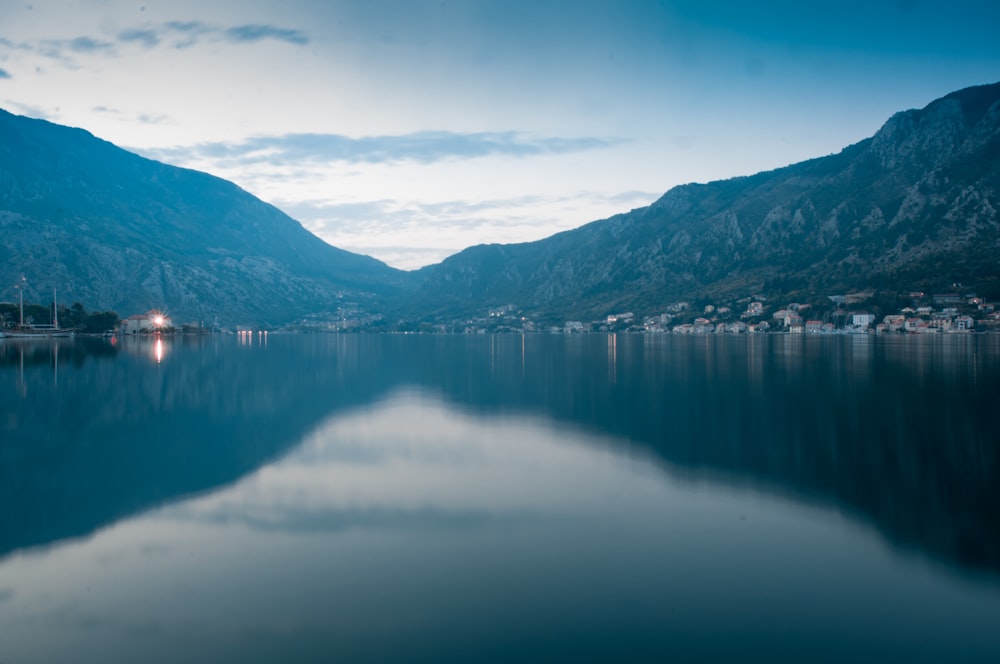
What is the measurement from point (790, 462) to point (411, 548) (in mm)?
13079

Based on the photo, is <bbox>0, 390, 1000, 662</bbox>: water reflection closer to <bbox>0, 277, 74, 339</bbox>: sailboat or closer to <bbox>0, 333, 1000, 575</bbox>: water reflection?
<bbox>0, 333, 1000, 575</bbox>: water reflection

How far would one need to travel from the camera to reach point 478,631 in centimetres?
910

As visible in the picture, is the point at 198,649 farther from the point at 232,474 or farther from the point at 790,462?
the point at 790,462

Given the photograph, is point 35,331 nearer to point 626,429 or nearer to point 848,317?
point 626,429

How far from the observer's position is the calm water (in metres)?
8.99

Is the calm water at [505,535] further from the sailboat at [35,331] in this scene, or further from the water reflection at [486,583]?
the sailboat at [35,331]

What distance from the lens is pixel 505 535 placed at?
13.5m

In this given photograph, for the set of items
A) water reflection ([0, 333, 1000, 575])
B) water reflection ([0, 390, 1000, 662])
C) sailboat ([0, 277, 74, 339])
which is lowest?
water reflection ([0, 390, 1000, 662])

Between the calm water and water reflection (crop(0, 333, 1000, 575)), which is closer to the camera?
the calm water

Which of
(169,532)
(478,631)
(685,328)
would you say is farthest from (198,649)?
(685,328)

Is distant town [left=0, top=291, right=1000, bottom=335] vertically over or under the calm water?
over

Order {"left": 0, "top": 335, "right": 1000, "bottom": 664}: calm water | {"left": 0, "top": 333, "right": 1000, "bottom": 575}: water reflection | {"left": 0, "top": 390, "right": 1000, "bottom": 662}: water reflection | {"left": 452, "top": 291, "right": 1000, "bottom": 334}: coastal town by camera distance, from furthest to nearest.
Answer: {"left": 452, "top": 291, "right": 1000, "bottom": 334}: coastal town < {"left": 0, "top": 333, "right": 1000, "bottom": 575}: water reflection < {"left": 0, "top": 335, "right": 1000, "bottom": 664}: calm water < {"left": 0, "top": 390, "right": 1000, "bottom": 662}: water reflection

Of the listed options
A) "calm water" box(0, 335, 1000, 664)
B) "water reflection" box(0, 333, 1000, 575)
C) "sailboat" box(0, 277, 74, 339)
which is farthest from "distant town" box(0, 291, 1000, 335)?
"calm water" box(0, 335, 1000, 664)

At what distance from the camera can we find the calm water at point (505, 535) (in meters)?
8.99
